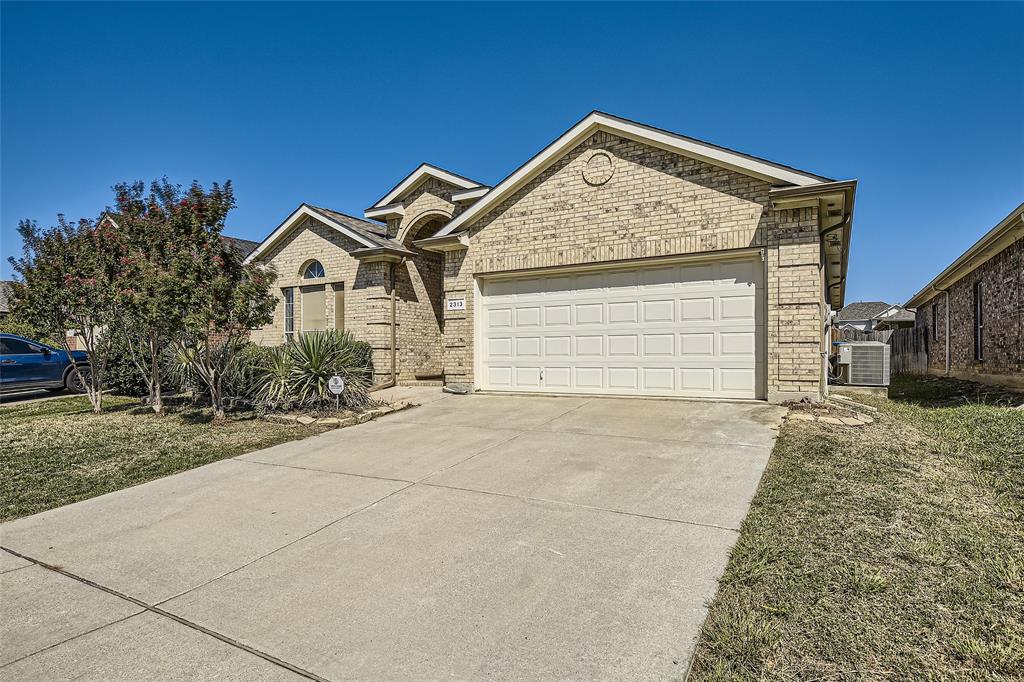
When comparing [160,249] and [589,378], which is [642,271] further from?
[160,249]

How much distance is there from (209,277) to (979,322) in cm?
1777

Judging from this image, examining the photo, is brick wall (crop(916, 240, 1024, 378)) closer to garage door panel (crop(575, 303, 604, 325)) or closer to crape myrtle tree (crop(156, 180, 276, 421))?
garage door panel (crop(575, 303, 604, 325))

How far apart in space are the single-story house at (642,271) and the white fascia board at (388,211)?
4.26m

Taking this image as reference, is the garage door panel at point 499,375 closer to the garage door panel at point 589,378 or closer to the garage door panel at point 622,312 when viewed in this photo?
the garage door panel at point 589,378

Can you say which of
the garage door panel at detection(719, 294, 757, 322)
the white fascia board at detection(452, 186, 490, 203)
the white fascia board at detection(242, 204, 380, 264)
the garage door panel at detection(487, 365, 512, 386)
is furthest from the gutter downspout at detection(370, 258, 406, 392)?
the garage door panel at detection(719, 294, 757, 322)

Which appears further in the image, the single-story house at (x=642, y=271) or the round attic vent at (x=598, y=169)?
the round attic vent at (x=598, y=169)

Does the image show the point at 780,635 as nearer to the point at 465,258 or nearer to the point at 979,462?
the point at 979,462

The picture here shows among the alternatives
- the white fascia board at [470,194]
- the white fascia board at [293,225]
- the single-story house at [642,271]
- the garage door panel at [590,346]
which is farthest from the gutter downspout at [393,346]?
the garage door panel at [590,346]

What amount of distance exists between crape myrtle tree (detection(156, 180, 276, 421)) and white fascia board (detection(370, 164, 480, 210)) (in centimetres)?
697

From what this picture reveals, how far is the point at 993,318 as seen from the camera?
13.2 metres

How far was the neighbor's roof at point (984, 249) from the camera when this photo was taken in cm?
1076

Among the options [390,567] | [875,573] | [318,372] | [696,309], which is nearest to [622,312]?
[696,309]

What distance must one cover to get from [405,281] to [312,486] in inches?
402

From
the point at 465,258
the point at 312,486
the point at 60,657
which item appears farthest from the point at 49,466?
the point at 465,258
